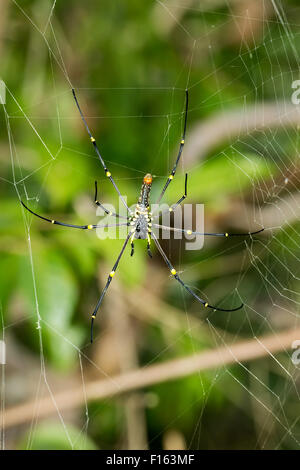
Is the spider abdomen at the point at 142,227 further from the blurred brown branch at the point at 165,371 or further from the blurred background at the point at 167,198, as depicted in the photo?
the blurred brown branch at the point at 165,371

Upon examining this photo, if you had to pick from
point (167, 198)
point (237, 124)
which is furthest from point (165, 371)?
point (237, 124)

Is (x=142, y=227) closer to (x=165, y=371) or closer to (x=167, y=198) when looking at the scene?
(x=167, y=198)

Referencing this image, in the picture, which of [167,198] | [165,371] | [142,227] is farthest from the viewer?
[142,227]

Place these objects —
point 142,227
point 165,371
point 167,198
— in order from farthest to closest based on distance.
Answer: point 142,227 → point 167,198 → point 165,371

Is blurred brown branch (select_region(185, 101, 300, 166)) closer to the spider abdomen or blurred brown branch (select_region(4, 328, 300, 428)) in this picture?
the spider abdomen

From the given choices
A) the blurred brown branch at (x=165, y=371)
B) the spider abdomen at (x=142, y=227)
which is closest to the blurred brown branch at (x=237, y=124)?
the spider abdomen at (x=142, y=227)

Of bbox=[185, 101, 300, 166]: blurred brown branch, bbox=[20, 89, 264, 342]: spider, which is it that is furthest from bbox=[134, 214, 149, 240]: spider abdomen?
bbox=[185, 101, 300, 166]: blurred brown branch
